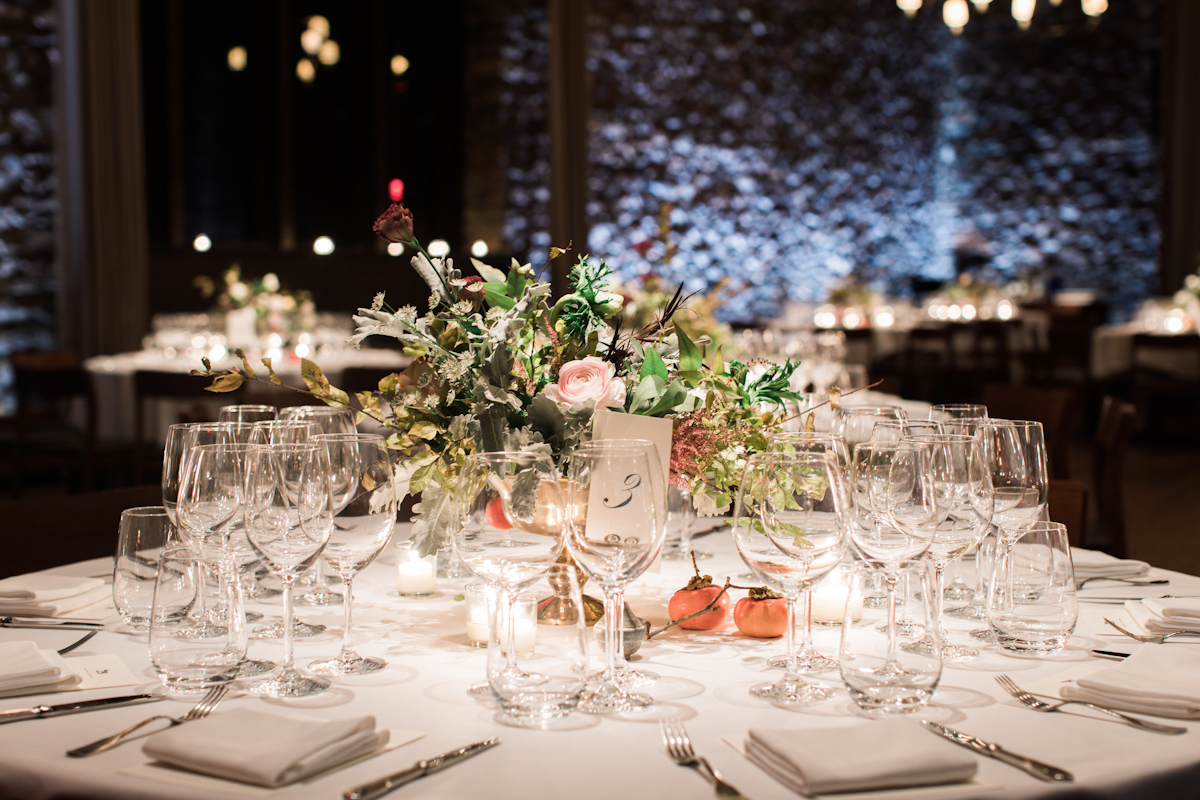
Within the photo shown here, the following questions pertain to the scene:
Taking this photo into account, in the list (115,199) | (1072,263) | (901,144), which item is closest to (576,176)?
(115,199)

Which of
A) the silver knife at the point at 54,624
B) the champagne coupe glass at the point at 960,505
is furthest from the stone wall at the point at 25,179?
the champagne coupe glass at the point at 960,505

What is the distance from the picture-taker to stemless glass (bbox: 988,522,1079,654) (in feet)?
4.05

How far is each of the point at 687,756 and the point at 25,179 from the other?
746 cm

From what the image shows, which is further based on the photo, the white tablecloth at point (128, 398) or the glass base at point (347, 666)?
the white tablecloth at point (128, 398)

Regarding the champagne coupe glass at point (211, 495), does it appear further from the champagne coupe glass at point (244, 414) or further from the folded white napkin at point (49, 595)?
the champagne coupe glass at point (244, 414)

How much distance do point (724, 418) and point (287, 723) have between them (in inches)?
26.6

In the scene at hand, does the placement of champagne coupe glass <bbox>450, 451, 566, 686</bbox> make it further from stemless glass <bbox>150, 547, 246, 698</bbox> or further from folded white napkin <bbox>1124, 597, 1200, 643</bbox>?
folded white napkin <bbox>1124, 597, 1200, 643</bbox>

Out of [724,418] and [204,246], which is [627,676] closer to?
[724,418]

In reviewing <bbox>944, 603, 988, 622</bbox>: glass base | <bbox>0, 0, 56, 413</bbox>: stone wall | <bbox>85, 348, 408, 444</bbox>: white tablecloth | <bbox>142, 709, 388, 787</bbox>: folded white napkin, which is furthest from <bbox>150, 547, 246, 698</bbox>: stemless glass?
<bbox>0, 0, 56, 413</bbox>: stone wall

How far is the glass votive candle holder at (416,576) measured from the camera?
1.50 metres

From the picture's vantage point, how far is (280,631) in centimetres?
133

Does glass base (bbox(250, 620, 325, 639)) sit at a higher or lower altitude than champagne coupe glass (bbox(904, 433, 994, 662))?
lower

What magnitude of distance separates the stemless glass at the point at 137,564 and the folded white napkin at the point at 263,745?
1.40 feet

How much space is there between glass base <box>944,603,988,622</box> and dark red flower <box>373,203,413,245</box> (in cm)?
91
